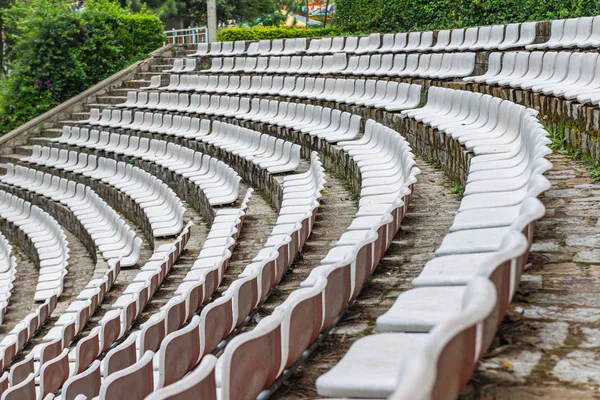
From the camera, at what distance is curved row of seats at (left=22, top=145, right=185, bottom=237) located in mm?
9461

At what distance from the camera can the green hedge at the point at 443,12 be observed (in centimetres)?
1261

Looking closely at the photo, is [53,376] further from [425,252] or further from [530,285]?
[530,285]

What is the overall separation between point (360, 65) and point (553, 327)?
10.1 m

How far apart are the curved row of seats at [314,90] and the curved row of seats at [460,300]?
4.49 m

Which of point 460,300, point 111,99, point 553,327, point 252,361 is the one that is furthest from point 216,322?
point 111,99

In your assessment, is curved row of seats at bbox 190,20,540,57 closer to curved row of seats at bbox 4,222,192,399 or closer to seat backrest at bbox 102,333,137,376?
curved row of seats at bbox 4,222,192,399

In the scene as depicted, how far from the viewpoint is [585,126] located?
542cm

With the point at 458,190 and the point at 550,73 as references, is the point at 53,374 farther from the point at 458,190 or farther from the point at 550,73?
the point at 550,73

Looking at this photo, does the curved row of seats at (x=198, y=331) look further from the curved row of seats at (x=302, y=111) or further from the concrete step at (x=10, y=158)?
the concrete step at (x=10, y=158)

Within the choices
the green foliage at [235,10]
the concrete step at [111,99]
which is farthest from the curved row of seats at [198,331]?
the green foliage at [235,10]

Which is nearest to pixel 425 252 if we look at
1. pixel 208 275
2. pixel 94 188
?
pixel 208 275

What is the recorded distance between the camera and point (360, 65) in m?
12.3

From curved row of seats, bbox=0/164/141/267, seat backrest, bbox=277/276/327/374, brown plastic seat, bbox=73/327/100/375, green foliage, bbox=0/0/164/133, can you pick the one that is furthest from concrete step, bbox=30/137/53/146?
seat backrest, bbox=277/276/327/374

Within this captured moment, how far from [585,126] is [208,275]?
256 cm
